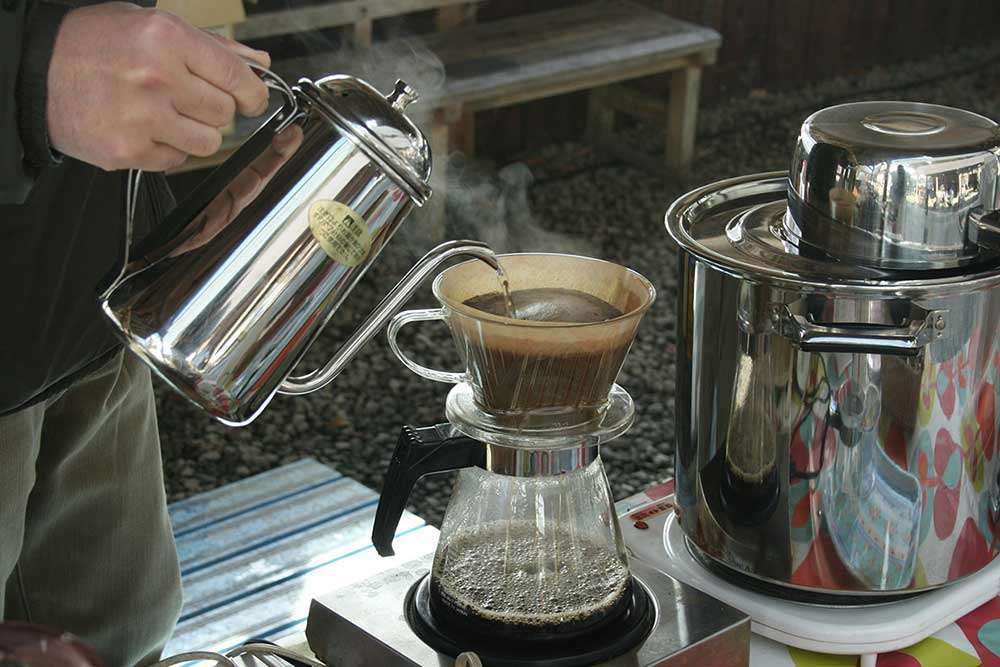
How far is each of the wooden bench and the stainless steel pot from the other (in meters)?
2.87

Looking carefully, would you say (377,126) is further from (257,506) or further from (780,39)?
(780,39)

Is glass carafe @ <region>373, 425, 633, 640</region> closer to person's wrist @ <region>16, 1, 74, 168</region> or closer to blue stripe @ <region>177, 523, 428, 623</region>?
person's wrist @ <region>16, 1, 74, 168</region>

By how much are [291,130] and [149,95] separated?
6.1 inches

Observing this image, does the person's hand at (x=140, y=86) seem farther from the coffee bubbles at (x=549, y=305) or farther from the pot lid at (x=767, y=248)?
the pot lid at (x=767, y=248)

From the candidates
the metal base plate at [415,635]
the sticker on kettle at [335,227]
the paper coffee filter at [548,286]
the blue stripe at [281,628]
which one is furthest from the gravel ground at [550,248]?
the sticker on kettle at [335,227]

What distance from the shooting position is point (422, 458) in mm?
1137


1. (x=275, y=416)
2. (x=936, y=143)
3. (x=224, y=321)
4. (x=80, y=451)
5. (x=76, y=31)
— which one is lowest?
(x=275, y=416)

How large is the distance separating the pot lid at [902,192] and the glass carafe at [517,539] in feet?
1.11

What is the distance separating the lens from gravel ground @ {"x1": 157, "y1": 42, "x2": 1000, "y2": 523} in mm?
3324

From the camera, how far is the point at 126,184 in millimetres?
1114

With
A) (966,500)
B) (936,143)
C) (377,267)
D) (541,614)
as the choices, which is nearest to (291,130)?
(541,614)

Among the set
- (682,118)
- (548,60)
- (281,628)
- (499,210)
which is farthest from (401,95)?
(682,118)

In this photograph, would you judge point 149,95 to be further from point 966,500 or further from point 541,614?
point 966,500

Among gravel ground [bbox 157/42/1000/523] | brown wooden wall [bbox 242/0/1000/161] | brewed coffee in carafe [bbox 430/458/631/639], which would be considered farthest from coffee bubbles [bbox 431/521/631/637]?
brown wooden wall [bbox 242/0/1000/161]
